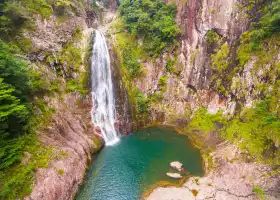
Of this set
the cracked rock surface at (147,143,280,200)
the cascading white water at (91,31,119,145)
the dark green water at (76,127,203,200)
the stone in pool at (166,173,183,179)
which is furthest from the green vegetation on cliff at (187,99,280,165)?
the cascading white water at (91,31,119,145)

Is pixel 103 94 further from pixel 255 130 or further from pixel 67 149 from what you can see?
pixel 255 130

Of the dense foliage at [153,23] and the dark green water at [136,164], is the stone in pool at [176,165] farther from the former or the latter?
the dense foliage at [153,23]

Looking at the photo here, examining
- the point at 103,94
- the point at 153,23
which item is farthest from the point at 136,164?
the point at 153,23

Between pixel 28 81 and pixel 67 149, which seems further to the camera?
pixel 67 149

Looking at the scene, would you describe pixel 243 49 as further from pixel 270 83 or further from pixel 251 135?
pixel 251 135

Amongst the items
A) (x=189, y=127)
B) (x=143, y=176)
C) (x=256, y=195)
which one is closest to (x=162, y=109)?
(x=189, y=127)
